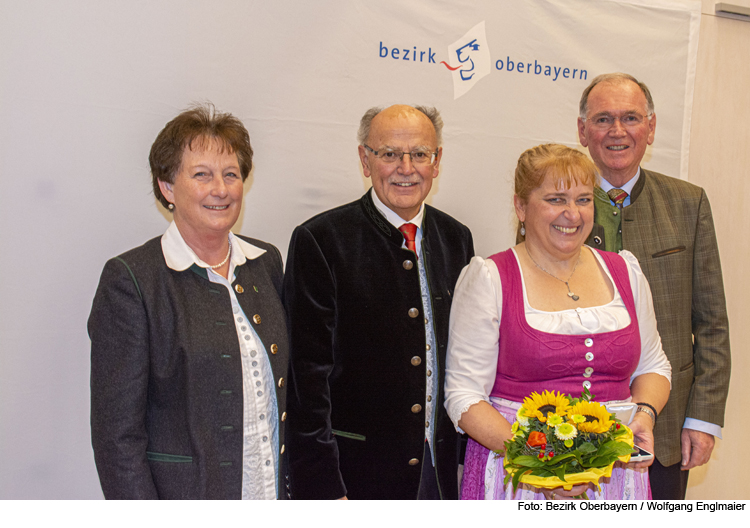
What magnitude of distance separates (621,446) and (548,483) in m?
0.22

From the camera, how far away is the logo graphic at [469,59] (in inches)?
121

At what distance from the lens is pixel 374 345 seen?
211cm

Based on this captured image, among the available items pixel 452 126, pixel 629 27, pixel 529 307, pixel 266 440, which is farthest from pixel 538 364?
pixel 629 27

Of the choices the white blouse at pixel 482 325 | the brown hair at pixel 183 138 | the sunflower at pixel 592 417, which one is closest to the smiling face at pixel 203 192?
the brown hair at pixel 183 138

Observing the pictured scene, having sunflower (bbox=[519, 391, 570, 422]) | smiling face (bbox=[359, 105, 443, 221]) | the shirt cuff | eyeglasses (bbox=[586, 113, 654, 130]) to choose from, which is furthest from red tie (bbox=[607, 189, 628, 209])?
sunflower (bbox=[519, 391, 570, 422])

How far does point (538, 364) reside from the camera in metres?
1.90

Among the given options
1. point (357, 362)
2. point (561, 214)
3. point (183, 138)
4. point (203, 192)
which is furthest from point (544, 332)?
point (183, 138)

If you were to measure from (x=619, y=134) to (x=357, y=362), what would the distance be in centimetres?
135

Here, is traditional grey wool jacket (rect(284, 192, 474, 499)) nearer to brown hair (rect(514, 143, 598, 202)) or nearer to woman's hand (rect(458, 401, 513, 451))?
woman's hand (rect(458, 401, 513, 451))

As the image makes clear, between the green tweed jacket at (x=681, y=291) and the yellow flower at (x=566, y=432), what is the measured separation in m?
0.96

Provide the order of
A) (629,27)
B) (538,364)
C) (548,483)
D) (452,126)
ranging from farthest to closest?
(629,27) < (452,126) < (538,364) < (548,483)

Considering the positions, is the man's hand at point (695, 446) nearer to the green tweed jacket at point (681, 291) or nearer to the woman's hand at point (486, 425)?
the green tweed jacket at point (681, 291)

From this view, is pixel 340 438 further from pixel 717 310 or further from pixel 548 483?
pixel 717 310

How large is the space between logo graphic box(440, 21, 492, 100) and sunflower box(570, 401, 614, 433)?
1889 mm
